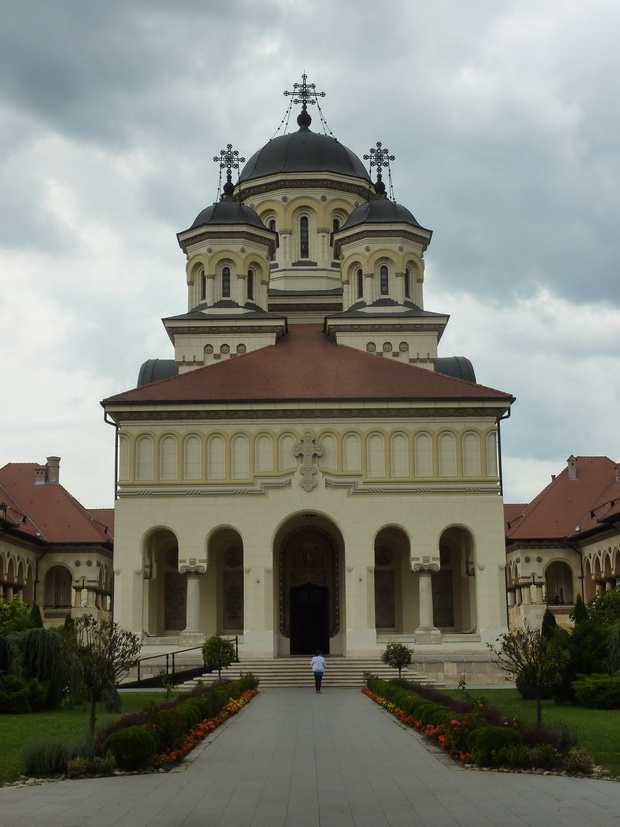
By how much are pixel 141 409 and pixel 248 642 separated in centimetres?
951

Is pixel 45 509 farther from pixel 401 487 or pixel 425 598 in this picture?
pixel 425 598

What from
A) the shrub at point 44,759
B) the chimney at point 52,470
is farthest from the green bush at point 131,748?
the chimney at point 52,470

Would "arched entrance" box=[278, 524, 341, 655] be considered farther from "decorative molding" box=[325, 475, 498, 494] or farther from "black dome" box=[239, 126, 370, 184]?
"black dome" box=[239, 126, 370, 184]

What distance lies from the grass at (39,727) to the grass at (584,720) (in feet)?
22.9

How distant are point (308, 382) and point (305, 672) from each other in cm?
1146

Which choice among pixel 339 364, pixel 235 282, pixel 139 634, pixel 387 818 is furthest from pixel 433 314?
pixel 387 818

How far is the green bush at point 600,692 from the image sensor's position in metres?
24.5

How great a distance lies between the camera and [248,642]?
39562mm

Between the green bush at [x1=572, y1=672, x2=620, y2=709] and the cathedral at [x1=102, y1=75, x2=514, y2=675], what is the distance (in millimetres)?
12082

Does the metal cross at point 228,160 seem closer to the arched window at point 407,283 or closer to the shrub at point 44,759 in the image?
the arched window at point 407,283

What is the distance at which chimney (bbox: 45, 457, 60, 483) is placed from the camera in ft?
198

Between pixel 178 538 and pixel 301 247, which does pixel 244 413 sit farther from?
pixel 301 247

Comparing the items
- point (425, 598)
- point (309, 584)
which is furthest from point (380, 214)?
point (425, 598)

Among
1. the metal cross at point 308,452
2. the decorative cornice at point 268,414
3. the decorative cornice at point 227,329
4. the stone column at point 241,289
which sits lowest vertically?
the metal cross at point 308,452
